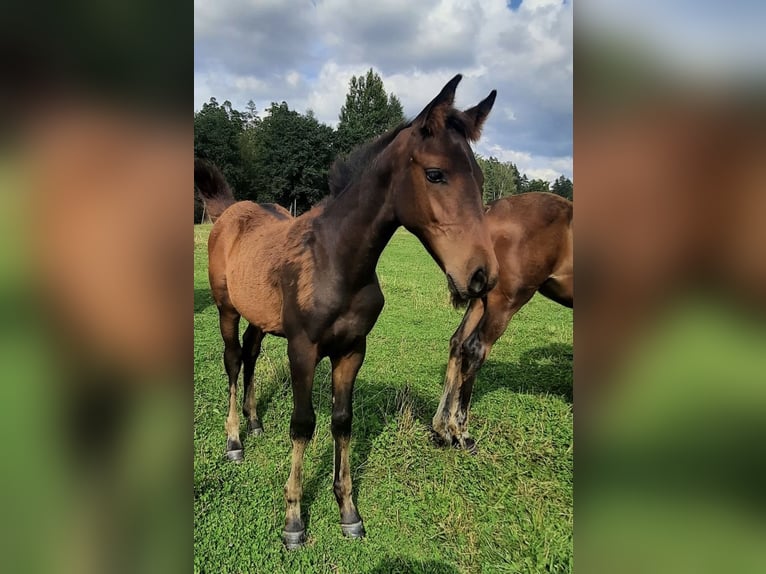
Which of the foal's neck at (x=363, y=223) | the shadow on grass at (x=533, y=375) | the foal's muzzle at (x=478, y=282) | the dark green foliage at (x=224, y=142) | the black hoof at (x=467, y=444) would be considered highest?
the dark green foliage at (x=224, y=142)

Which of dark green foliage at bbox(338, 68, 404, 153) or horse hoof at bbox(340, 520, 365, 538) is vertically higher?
dark green foliage at bbox(338, 68, 404, 153)

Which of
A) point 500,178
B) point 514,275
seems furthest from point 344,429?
point 500,178

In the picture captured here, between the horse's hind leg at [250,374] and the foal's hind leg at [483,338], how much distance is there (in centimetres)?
187

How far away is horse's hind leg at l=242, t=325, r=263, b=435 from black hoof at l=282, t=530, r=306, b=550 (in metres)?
1.41

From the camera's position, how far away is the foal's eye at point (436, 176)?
208cm

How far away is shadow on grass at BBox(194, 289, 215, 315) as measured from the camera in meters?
8.37

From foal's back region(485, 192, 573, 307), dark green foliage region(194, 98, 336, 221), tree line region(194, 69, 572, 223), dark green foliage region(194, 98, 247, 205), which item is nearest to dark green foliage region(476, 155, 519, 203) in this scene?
tree line region(194, 69, 572, 223)

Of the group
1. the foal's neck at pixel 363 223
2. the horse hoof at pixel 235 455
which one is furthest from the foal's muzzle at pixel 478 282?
the horse hoof at pixel 235 455

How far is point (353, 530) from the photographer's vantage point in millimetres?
2781

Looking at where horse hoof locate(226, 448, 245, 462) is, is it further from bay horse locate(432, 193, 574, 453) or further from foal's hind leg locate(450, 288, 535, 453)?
foal's hind leg locate(450, 288, 535, 453)

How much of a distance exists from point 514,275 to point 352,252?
219cm

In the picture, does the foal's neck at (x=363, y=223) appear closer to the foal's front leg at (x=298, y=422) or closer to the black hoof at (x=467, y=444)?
the foal's front leg at (x=298, y=422)
